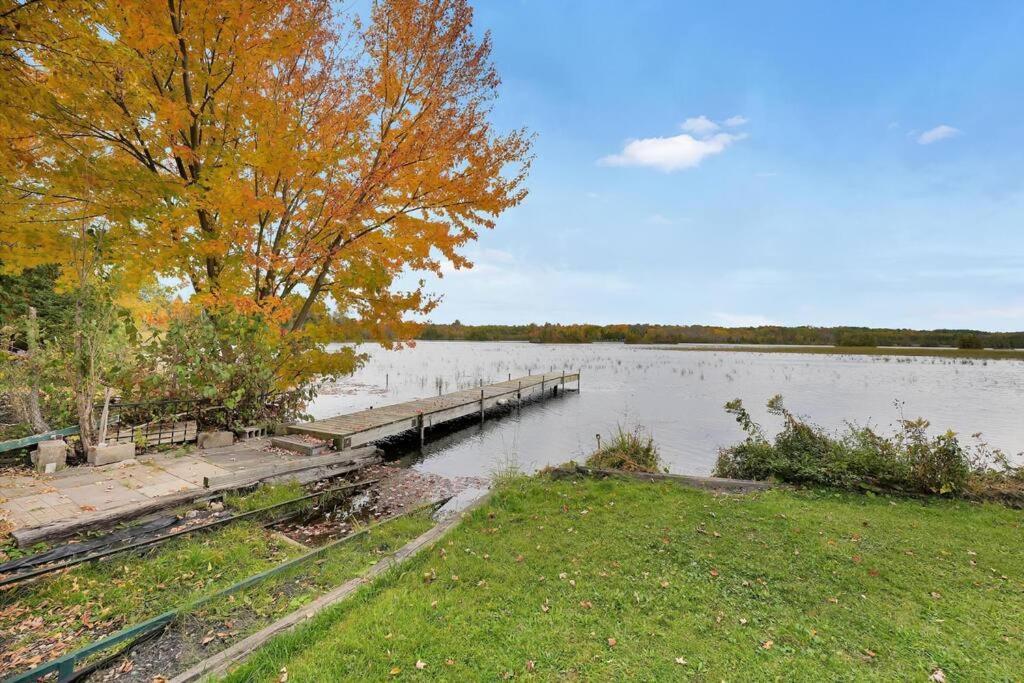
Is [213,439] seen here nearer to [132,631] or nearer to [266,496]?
[266,496]

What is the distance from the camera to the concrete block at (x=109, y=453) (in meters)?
7.99

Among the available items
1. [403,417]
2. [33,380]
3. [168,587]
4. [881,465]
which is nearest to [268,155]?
[33,380]

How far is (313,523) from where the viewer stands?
769 cm

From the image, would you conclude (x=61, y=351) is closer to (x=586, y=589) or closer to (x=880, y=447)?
(x=586, y=589)

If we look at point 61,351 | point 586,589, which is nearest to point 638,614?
point 586,589

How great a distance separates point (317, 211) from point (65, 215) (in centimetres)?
451

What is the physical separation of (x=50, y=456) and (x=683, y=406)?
2200 cm

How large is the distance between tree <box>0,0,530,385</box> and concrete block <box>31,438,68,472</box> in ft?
10.8

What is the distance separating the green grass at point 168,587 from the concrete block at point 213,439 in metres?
4.18

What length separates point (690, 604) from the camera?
168 inches

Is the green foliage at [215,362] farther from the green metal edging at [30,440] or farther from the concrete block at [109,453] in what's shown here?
the concrete block at [109,453]

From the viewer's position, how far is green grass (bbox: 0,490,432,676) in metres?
4.25

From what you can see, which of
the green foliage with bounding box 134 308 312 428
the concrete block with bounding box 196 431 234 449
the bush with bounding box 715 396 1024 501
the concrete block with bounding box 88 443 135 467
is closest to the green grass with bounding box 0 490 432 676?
the concrete block with bounding box 88 443 135 467

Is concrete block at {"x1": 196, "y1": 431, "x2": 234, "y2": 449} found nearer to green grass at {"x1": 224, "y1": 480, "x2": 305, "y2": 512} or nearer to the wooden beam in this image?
green grass at {"x1": 224, "y1": 480, "x2": 305, "y2": 512}
